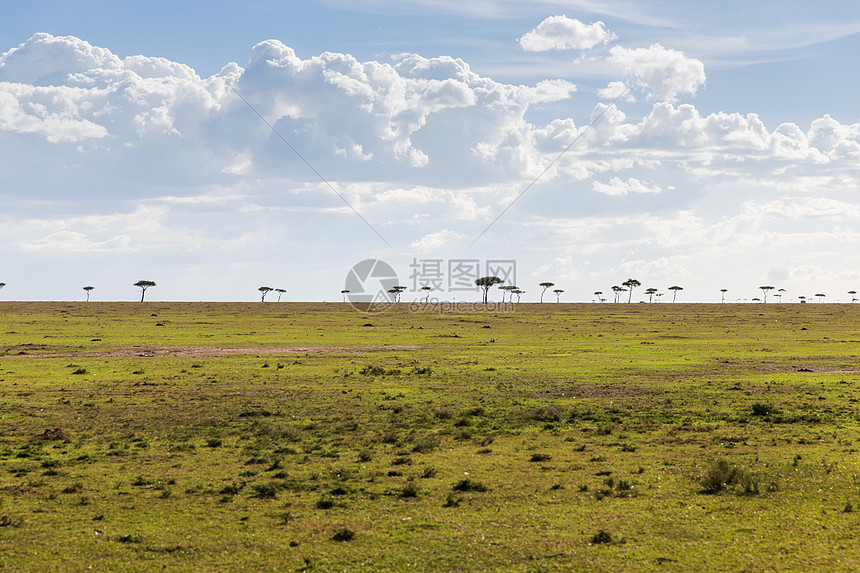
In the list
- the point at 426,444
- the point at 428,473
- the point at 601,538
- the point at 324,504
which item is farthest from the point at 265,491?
the point at 601,538

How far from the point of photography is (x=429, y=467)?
1889 centimetres

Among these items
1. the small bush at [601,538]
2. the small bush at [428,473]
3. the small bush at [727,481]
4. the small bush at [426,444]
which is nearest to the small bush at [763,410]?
the small bush at [727,481]

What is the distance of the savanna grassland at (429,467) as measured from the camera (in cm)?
1288

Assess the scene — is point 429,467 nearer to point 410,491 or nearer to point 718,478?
point 410,491

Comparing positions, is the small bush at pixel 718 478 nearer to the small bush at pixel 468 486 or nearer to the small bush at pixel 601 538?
the small bush at pixel 601 538

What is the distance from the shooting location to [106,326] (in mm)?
83062

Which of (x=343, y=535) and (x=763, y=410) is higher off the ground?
(x=763, y=410)

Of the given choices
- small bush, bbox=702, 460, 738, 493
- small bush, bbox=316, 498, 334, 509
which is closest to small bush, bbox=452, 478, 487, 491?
small bush, bbox=316, 498, 334, 509

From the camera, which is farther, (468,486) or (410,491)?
(468,486)

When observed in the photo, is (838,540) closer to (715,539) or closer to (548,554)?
(715,539)

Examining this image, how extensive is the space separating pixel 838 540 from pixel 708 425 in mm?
11691

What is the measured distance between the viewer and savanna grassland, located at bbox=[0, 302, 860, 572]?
12.9 m

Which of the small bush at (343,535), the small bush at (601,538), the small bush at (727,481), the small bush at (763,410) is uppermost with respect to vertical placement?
the small bush at (763,410)

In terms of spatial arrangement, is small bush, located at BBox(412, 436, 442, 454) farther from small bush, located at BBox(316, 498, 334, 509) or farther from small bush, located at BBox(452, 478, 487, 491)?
small bush, located at BBox(316, 498, 334, 509)
